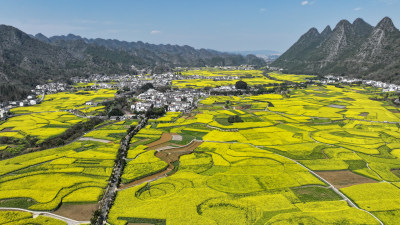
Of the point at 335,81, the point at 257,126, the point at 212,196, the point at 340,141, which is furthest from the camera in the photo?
the point at 335,81

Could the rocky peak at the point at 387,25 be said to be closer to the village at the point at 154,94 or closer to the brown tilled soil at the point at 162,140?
the village at the point at 154,94

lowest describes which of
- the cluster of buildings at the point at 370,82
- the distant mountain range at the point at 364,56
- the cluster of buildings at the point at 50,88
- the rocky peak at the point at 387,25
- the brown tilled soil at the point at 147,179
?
the brown tilled soil at the point at 147,179

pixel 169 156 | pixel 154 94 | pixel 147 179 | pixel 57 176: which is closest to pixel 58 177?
pixel 57 176

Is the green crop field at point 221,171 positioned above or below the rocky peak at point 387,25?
below

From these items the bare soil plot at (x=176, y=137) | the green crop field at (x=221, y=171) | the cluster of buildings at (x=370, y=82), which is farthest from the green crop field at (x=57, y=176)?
the cluster of buildings at (x=370, y=82)

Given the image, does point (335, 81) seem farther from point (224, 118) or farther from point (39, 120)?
point (39, 120)

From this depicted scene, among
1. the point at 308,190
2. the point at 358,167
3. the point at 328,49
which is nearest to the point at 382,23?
the point at 328,49
